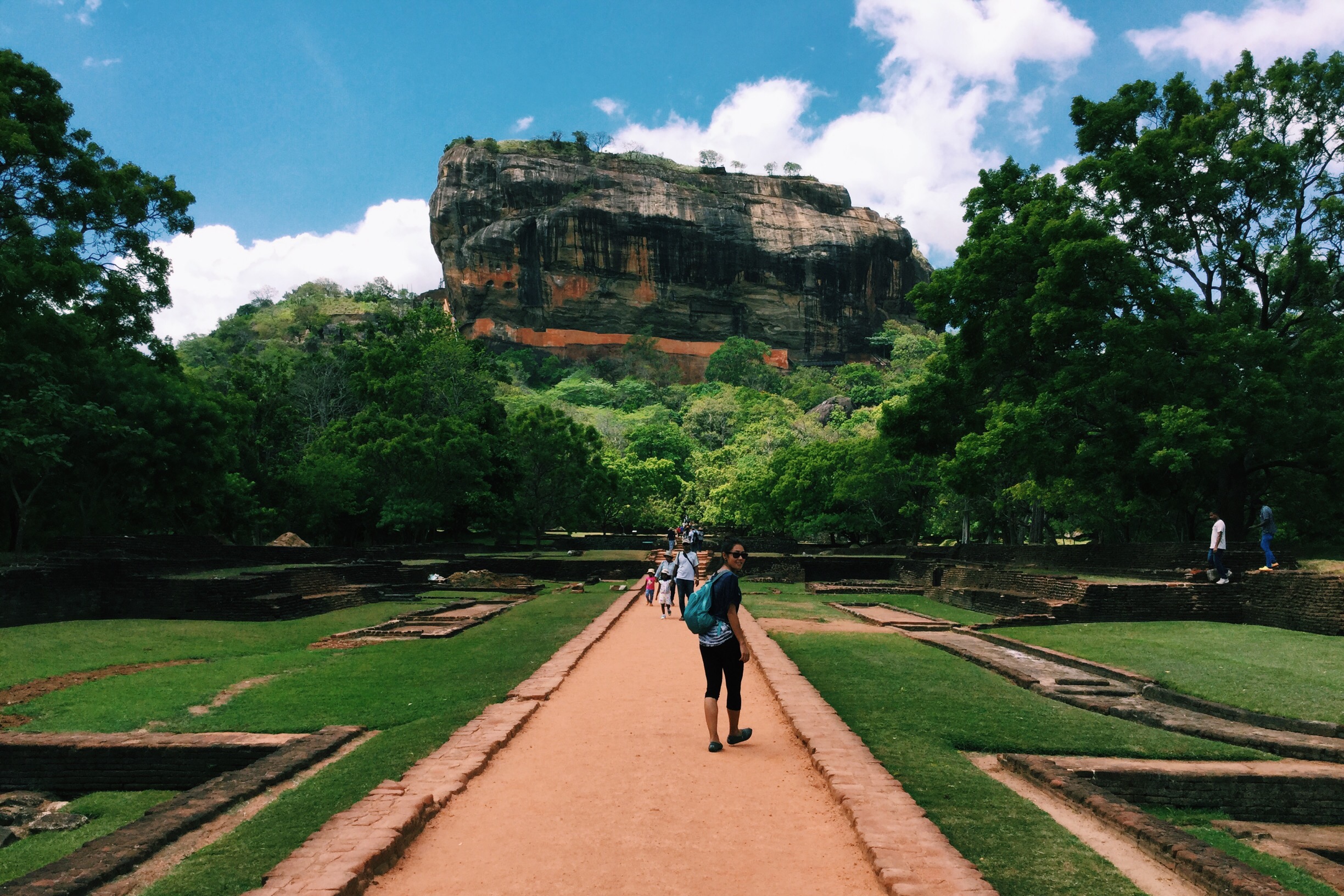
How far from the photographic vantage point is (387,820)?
4004 mm

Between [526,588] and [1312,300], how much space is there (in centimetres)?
1885

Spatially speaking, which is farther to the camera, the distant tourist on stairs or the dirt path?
the distant tourist on stairs

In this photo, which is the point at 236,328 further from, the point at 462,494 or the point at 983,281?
the point at 983,281

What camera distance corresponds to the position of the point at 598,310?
86.7 meters

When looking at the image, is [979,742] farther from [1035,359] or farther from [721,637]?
[1035,359]

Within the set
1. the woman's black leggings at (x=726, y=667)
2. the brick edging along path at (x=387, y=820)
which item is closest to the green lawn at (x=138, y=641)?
the brick edging along path at (x=387, y=820)

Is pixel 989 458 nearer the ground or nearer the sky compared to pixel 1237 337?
nearer the ground

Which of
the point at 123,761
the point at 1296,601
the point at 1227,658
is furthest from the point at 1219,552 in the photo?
the point at 123,761

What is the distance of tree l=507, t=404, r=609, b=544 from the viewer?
31984 millimetres

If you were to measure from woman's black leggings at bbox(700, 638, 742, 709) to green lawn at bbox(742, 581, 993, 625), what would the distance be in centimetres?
844

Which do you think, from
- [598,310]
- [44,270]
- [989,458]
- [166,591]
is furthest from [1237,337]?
[598,310]

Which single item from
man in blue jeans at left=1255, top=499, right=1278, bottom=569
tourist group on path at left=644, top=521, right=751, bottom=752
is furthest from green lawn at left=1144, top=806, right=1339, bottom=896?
man in blue jeans at left=1255, top=499, right=1278, bottom=569

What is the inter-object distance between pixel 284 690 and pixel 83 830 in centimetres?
276

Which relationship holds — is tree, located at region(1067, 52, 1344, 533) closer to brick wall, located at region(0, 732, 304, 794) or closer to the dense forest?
the dense forest
